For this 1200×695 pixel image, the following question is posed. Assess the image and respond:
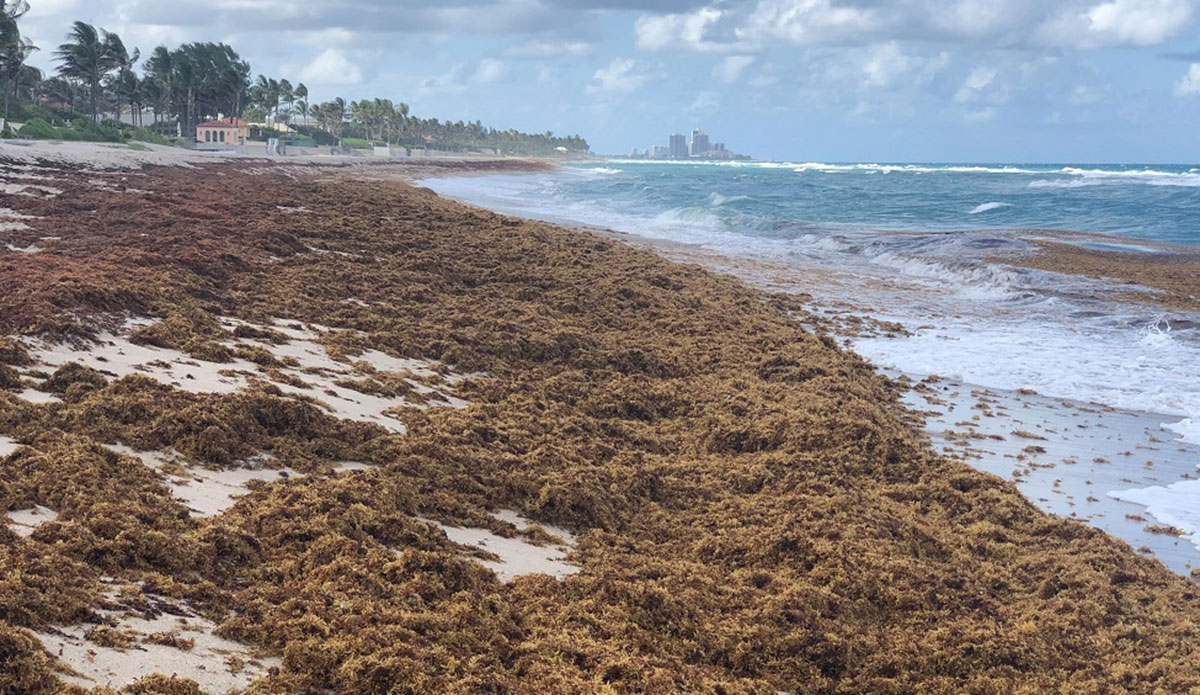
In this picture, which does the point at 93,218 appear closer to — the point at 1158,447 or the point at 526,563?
the point at 526,563

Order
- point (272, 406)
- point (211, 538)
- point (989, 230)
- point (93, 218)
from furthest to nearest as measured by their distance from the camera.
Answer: point (989, 230) → point (93, 218) → point (272, 406) → point (211, 538)

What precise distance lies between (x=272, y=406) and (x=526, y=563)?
2200 mm

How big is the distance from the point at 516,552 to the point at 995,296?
1689cm

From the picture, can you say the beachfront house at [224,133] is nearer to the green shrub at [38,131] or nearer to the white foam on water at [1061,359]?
the green shrub at [38,131]

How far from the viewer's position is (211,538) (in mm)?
4344

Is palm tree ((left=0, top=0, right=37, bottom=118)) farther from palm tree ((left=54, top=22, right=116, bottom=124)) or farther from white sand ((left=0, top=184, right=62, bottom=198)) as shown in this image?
white sand ((left=0, top=184, right=62, bottom=198))

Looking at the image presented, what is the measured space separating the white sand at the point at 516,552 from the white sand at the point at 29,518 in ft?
6.07

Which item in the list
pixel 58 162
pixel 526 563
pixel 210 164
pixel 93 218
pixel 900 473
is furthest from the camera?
pixel 210 164

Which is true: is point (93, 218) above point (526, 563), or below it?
above

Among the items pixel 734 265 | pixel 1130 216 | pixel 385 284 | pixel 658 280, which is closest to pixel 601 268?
pixel 658 280

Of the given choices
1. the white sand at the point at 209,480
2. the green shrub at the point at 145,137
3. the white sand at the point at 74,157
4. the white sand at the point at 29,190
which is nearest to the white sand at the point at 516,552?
the white sand at the point at 209,480

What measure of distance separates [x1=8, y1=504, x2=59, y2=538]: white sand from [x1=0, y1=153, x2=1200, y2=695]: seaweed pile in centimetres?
5

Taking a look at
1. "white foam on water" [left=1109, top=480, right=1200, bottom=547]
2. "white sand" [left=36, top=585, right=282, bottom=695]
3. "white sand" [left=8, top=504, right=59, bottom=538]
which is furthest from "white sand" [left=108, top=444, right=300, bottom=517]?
"white foam on water" [left=1109, top=480, right=1200, bottom=547]

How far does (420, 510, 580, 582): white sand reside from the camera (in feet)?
16.7
